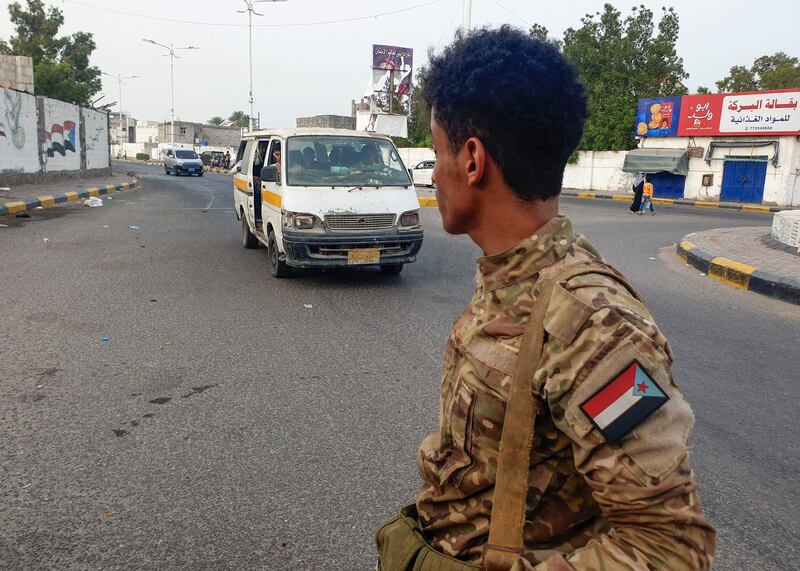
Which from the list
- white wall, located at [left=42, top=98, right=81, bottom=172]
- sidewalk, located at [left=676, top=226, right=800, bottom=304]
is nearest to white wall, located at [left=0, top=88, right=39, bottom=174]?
white wall, located at [left=42, top=98, right=81, bottom=172]

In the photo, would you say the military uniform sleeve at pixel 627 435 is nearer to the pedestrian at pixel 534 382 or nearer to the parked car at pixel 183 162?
the pedestrian at pixel 534 382

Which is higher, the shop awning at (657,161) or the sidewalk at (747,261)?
the shop awning at (657,161)

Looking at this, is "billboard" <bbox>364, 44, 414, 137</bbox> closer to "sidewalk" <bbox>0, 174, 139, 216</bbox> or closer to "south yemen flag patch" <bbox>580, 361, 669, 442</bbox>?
"sidewalk" <bbox>0, 174, 139, 216</bbox>

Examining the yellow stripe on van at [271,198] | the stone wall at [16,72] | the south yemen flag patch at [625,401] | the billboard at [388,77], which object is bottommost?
the yellow stripe on van at [271,198]

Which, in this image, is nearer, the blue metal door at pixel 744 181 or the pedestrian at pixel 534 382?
the pedestrian at pixel 534 382

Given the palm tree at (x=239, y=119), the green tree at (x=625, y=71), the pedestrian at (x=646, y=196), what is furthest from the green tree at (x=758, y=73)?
the palm tree at (x=239, y=119)

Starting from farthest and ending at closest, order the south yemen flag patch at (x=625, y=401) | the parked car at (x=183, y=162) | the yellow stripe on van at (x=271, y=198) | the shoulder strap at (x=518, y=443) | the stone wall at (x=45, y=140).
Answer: the parked car at (x=183, y=162) < the stone wall at (x=45, y=140) < the yellow stripe on van at (x=271, y=198) < the shoulder strap at (x=518, y=443) < the south yemen flag patch at (x=625, y=401)

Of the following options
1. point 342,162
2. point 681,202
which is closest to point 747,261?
point 342,162

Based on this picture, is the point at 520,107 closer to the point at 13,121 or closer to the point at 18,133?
the point at 13,121

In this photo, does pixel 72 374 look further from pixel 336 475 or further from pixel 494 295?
pixel 494 295

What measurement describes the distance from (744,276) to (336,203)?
5660mm

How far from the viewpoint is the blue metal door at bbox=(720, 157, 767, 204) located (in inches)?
1163

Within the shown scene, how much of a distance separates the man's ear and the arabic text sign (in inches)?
1249

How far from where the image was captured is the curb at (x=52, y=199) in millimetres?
15070
